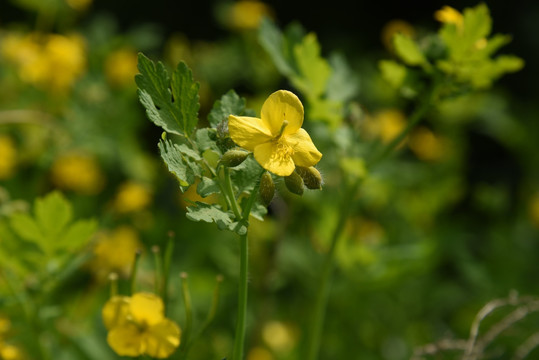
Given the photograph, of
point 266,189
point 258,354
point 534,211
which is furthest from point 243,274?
point 534,211

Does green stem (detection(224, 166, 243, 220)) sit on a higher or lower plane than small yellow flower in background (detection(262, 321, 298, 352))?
lower

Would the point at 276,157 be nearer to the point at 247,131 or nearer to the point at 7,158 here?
the point at 247,131

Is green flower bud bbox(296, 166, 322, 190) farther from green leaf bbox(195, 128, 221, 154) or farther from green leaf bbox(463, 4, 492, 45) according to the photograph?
green leaf bbox(463, 4, 492, 45)

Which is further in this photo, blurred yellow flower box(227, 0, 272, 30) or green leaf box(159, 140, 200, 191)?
blurred yellow flower box(227, 0, 272, 30)

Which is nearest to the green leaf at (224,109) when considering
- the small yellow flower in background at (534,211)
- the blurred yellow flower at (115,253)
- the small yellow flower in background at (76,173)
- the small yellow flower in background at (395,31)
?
the blurred yellow flower at (115,253)

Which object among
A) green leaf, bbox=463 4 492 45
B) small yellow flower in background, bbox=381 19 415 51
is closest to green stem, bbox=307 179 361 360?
green leaf, bbox=463 4 492 45

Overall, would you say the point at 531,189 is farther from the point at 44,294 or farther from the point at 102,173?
the point at 44,294

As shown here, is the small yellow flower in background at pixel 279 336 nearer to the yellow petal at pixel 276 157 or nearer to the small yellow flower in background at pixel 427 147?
the small yellow flower in background at pixel 427 147
